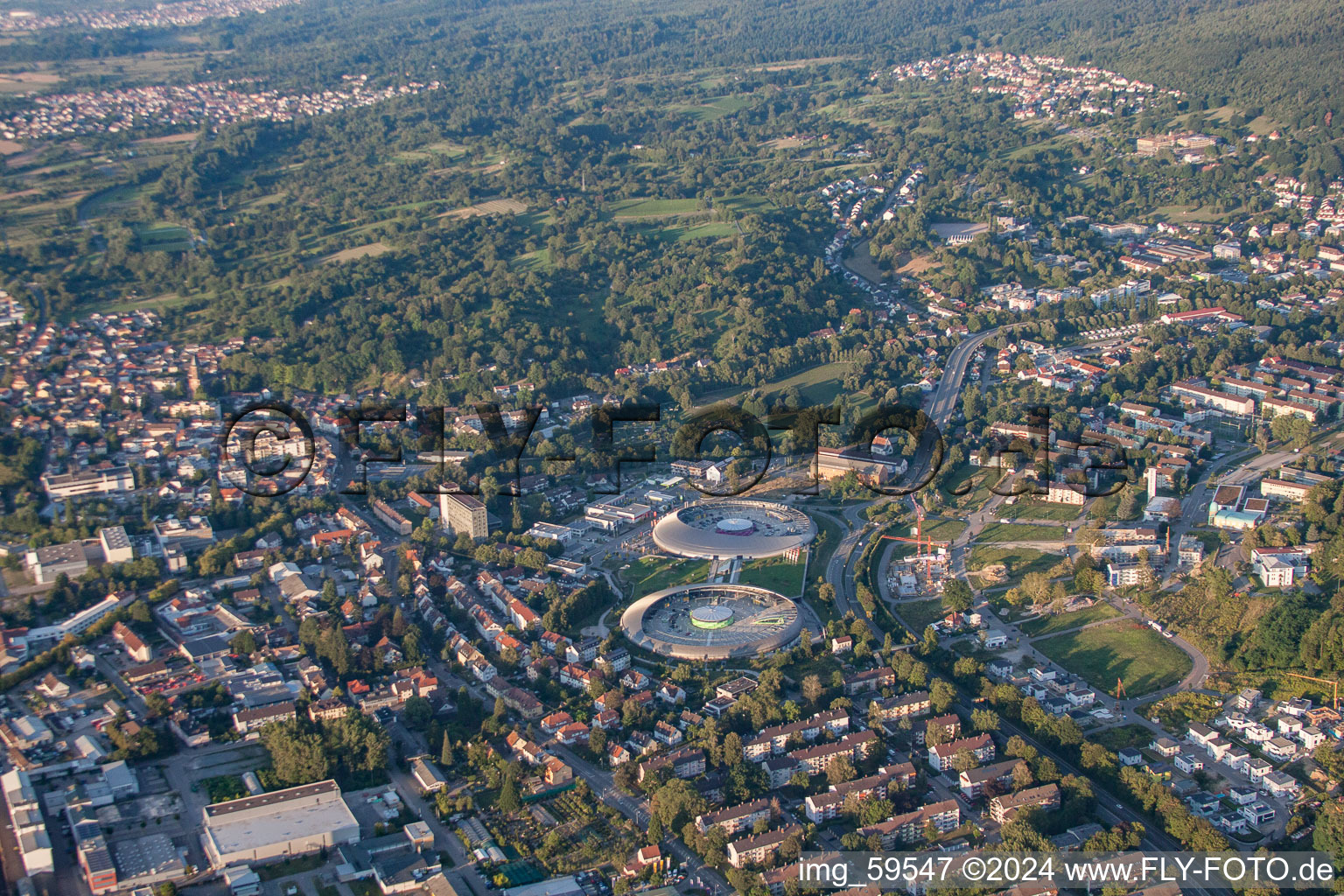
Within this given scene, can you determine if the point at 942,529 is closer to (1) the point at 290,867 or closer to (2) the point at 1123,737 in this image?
(2) the point at 1123,737

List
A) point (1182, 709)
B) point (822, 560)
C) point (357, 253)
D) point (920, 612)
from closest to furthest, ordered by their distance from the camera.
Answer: point (1182, 709)
point (920, 612)
point (822, 560)
point (357, 253)

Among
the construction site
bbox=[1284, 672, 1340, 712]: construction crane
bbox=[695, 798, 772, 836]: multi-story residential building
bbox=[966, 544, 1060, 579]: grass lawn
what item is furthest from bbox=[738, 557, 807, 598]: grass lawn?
bbox=[1284, 672, 1340, 712]: construction crane

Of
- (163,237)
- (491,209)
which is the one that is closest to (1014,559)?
(491,209)

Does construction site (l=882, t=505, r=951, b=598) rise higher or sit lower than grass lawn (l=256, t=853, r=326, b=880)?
lower

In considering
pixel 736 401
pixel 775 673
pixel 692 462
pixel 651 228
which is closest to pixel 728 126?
pixel 651 228

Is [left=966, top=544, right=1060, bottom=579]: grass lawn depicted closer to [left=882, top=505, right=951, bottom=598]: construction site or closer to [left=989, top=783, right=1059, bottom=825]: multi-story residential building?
[left=882, top=505, right=951, bottom=598]: construction site
